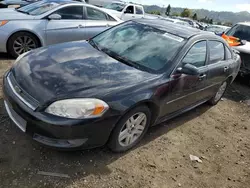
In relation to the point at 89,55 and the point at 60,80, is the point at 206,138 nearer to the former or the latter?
the point at 89,55

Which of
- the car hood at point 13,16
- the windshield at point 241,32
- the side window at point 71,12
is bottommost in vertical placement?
the windshield at point 241,32

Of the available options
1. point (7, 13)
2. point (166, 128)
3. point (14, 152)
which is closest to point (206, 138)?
point (166, 128)

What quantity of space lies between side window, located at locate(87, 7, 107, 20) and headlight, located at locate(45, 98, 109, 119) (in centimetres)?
464

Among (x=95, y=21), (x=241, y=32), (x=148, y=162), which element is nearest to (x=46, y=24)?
(x=95, y=21)

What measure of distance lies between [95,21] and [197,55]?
376 centimetres

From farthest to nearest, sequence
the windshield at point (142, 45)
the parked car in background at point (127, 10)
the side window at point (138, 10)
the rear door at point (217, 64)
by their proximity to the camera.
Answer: the side window at point (138, 10)
the parked car in background at point (127, 10)
the rear door at point (217, 64)
the windshield at point (142, 45)

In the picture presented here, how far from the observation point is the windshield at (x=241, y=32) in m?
7.97

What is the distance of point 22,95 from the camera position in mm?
2711

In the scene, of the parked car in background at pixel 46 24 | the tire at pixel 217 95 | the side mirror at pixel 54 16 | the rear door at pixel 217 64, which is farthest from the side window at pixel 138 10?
the rear door at pixel 217 64

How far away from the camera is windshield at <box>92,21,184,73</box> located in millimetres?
3418

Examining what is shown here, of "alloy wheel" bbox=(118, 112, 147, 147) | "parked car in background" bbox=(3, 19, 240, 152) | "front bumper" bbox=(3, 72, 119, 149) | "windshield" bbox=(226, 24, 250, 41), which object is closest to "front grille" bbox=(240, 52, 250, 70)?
"windshield" bbox=(226, 24, 250, 41)

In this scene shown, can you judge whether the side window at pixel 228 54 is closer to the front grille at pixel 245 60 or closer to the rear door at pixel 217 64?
the rear door at pixel 217 64

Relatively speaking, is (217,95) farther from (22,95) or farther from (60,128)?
(22,95)

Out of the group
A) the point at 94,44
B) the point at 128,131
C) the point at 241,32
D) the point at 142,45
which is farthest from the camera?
the point at 241,32
